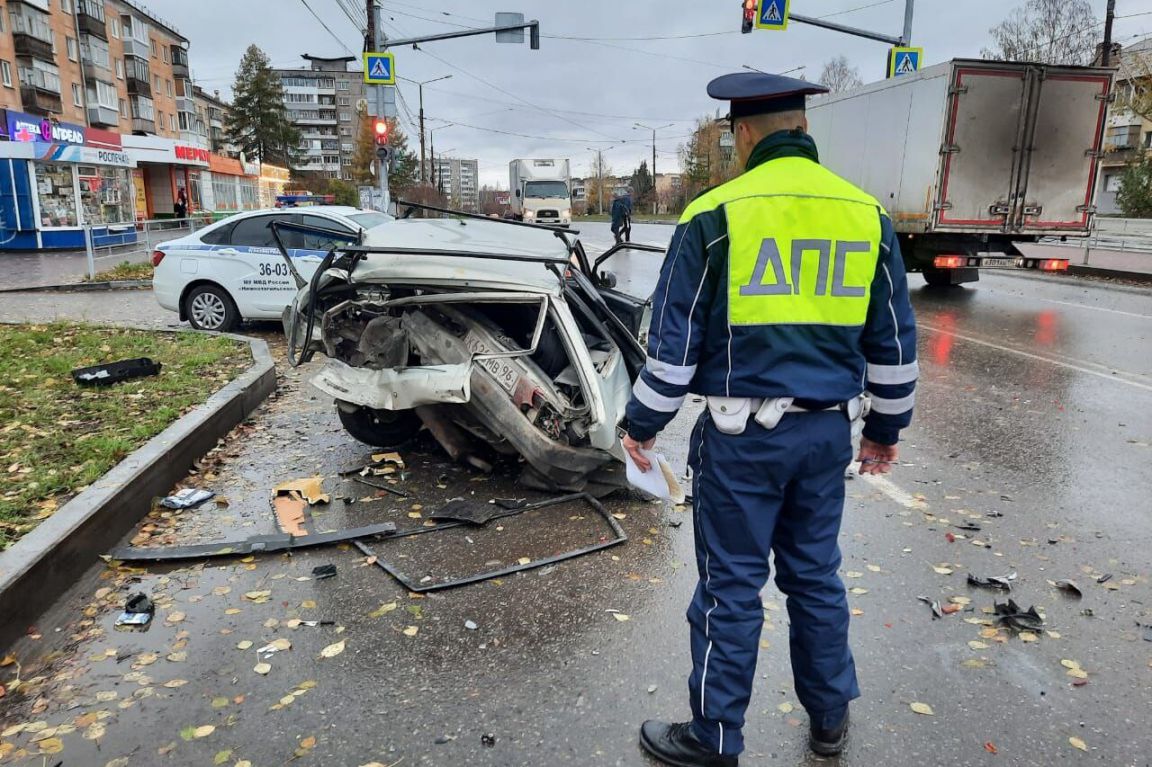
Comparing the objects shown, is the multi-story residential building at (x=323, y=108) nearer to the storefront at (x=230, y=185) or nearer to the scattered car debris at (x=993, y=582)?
the storefront at (x=230, y=185)

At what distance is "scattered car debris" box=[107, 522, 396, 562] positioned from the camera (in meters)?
4.07

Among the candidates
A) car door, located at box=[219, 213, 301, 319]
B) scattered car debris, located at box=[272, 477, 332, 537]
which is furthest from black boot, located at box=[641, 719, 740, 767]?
car door, located at box=[219, 213, 301, 319]

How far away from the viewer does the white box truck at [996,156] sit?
12867mm

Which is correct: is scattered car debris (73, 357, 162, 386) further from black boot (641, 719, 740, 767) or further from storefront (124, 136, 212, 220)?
storefront (124, 136, 212, 220)

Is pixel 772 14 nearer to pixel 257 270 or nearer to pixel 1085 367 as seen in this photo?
pixel 1085 367

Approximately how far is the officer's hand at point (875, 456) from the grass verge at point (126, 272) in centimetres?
1720

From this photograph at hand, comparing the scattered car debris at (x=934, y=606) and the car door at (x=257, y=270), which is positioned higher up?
the car door at (x=257, y=270)

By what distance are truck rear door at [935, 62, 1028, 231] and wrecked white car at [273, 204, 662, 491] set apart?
9959 millimetres

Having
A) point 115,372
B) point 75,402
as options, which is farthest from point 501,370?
point 115,372

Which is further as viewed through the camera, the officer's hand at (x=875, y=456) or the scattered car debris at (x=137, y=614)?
the scattered car debris at (x=137, y=614)

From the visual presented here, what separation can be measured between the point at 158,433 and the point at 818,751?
4.58 metres

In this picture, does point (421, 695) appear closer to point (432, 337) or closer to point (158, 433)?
point (432, 337)

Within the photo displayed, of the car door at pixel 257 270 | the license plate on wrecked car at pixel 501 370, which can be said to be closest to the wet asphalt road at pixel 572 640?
the license plate on wrecked car at pixel 501 370

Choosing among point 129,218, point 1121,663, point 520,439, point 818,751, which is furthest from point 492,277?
point 129,218
